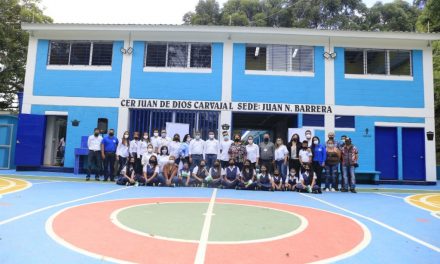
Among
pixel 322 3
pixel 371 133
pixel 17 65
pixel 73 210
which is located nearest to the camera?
pixel 73 210

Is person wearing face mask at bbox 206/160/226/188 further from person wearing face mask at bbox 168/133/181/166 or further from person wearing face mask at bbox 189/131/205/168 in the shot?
person wearing face mask at bbox 168/133/181/166

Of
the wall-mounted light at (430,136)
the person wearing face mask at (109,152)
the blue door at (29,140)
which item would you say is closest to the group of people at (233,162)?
the person wearing face mask at (109,152)

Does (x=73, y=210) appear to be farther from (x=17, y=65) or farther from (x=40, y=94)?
(x=17, y=65)

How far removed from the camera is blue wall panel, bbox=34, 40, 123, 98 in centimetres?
1420

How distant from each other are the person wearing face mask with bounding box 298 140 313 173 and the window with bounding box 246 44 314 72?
499 centimetres

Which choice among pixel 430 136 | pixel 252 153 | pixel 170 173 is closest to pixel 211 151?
pixel 252 153

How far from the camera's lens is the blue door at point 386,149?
13867 millimetres

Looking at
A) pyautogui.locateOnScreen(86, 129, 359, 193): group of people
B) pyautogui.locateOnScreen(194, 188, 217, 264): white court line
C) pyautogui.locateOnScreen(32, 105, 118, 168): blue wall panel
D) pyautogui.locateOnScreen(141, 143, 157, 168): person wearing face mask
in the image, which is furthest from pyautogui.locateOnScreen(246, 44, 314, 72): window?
pyautogui.locateOnScreen(194, 188, 217, 264): white court line

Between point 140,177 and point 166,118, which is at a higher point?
point 166,118

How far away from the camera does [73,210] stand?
567 cm

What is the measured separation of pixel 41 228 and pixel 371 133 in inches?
507

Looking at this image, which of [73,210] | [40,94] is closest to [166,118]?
[40,94]

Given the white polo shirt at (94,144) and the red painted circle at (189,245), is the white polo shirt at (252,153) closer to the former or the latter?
the white polo shirt at (94,144)

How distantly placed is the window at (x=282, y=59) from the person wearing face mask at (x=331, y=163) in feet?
16.3
